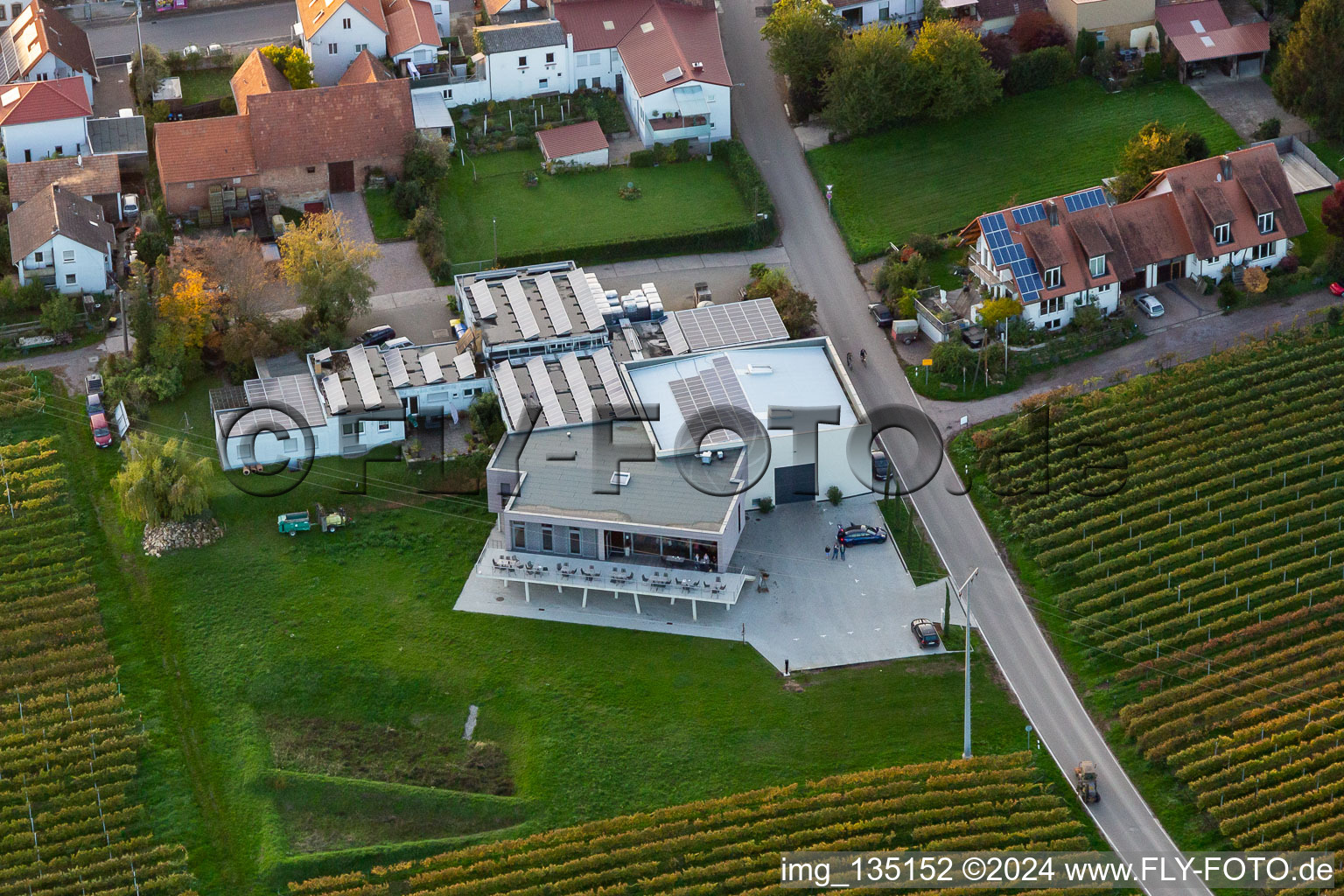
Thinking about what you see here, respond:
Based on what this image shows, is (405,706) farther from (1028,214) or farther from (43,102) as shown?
(43,102)

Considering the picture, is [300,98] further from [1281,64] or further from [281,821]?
[1281,64]

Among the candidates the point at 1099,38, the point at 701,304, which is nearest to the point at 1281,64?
the point at 1099,38

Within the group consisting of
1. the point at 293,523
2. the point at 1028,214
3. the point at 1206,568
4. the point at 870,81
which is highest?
the point at 870,81

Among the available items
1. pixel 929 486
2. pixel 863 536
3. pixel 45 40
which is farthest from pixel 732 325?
pixel 45 40

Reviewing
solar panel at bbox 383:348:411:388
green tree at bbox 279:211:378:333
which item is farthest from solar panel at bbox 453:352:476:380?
green tree at bbox 279:211:378:333

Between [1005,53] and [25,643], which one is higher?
[1005,53]

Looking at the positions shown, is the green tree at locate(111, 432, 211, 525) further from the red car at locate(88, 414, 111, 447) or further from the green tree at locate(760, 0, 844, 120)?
the green tree at locate(760, 0, 844, 120)
